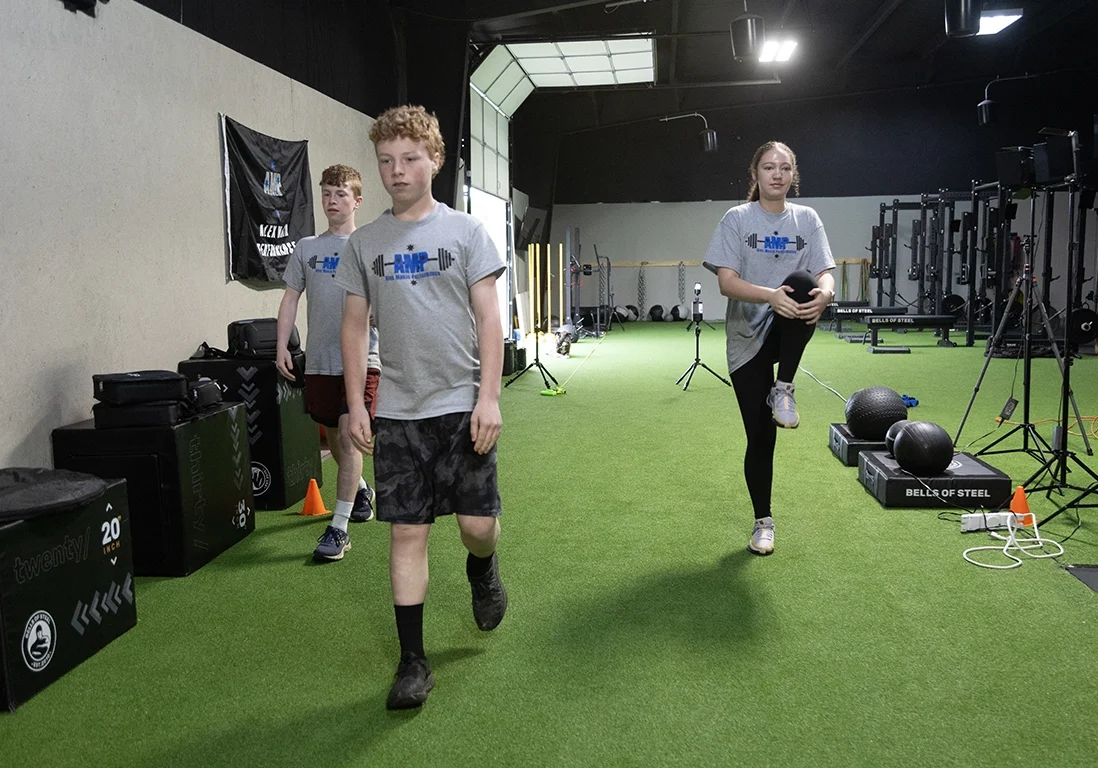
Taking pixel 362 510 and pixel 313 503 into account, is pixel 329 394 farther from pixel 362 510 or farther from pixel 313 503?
pixel 313 503

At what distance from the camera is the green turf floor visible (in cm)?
209

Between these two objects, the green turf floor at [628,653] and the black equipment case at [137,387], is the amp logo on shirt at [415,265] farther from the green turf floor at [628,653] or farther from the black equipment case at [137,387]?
the black equipment case at [137,387]

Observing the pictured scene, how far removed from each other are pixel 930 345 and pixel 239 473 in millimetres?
10928

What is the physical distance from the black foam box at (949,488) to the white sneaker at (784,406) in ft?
4.23

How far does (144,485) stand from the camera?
332 cm

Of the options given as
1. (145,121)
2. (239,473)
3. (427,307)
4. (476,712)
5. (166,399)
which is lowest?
(476,712)

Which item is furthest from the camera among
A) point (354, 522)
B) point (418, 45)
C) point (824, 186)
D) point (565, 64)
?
point (824, 186)

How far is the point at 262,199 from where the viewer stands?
212 inches

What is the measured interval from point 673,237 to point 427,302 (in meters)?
16.9

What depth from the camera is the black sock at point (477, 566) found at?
2.59 metres

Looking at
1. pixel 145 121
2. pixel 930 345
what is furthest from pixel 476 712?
pixel 930 345

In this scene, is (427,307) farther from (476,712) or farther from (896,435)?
(896,435)

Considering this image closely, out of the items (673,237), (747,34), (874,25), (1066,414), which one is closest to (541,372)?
(747,34)

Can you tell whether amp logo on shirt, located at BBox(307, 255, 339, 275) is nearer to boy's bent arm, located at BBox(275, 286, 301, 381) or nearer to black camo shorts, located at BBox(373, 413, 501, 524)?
boy's bent arm, located at BBox(275, 286, 301, 381)
